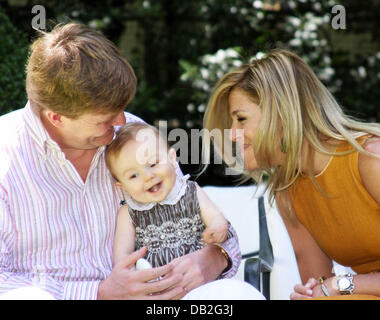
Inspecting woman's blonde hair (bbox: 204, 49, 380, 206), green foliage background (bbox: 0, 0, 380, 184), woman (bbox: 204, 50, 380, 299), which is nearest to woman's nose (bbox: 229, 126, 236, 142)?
woman (bbox: 204, 50, 380, 299)

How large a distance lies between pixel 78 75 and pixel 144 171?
19.0 inches

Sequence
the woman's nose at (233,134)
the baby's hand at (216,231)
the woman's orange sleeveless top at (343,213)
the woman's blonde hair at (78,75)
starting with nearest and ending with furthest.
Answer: the woman's blonde hair at (78,75), the baby's hand at (216,231), the woman's orange sleeveless top at (343,213), the woman's nose at (233,134)

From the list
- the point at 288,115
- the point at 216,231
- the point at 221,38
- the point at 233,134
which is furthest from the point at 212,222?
the point at 221,38

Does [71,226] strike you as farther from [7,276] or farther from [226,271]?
[226,271]

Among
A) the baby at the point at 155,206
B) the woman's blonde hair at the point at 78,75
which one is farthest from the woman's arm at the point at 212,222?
the woman's blonde hair at the point at 78,75

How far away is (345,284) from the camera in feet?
7.63

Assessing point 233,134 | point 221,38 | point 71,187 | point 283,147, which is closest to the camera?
point 71,187

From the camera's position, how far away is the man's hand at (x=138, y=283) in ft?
6.93

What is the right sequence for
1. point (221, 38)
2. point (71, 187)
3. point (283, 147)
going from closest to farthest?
point (71, 187), point (283, 147), point (221, 38)

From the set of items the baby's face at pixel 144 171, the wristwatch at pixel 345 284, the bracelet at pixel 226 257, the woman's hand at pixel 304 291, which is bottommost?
the woman's hand at pixel 304 291

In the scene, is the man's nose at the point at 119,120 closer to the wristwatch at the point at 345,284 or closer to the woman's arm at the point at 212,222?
the woman's arm at the point at 212,222

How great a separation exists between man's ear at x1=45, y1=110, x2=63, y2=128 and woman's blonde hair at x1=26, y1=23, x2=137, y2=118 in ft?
0.10

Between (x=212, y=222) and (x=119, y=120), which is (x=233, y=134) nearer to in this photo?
(x=212, y=222)

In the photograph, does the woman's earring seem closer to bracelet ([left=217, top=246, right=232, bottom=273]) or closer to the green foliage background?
bracelet ([left=217, top=246, right=232, bottom=273])
